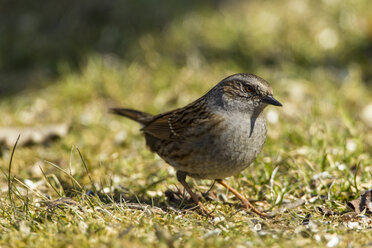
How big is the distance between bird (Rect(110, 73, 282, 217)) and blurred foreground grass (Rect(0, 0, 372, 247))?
0.34 metres

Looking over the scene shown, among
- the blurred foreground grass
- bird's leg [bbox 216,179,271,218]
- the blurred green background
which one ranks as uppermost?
the blurred green background

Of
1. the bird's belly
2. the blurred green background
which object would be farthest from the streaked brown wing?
the blurred green background

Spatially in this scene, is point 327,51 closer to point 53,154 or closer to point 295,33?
point 295,33

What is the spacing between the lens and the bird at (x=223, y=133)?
3.95 meters

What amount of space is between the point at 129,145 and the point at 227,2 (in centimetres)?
415

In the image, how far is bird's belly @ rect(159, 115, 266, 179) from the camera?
3.93m

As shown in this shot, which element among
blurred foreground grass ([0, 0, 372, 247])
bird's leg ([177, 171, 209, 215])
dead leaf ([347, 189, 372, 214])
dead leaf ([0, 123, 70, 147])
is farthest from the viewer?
dead leaf ([0, 123, 70, 147])

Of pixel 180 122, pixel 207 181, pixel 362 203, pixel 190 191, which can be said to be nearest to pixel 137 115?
pixel 180 122

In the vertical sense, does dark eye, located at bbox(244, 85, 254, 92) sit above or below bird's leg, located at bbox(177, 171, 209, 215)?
above

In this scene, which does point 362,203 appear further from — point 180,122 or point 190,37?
point 190,37

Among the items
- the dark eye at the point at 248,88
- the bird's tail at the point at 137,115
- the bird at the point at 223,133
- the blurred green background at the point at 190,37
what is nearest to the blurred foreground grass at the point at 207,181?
the blurred green background at the point at 190,37

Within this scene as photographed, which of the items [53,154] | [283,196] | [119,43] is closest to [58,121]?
[53,154]

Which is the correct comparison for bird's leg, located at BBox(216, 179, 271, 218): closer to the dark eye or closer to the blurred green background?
the dark eye

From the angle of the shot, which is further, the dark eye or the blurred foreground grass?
the dark eye
